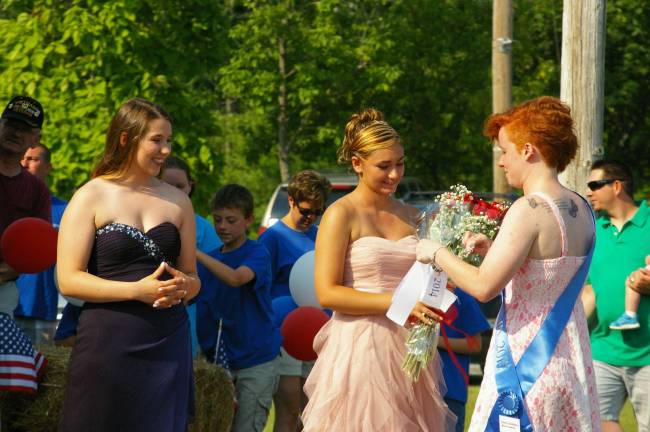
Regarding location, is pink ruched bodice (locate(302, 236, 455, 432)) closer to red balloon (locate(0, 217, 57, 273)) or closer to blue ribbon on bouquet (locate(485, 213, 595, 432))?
blue ribbon on bouquet (locate(485, 213, 595, 432))

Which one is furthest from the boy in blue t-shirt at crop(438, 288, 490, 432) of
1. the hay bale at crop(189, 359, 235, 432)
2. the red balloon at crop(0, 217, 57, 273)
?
the red balloon at crop(0, 217, 57, 273)

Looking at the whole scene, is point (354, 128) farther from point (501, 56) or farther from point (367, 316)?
point (501, 56)

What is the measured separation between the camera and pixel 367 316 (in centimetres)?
573

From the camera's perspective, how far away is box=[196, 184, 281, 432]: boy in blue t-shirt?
289 inches

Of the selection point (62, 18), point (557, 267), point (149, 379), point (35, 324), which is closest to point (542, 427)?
point (557, 267)

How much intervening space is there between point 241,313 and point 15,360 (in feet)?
5.60

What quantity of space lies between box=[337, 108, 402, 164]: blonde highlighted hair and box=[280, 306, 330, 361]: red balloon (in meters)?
1.30

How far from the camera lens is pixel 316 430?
5.68 m

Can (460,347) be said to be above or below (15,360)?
below

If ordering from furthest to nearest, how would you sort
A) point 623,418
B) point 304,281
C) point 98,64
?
point 98,64
point 623,418
point 304,281

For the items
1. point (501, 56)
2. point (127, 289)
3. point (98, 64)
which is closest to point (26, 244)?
point (127, 289)

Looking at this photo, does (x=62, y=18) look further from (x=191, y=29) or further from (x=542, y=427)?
(x=542, y=427)

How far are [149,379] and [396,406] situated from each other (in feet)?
3.91

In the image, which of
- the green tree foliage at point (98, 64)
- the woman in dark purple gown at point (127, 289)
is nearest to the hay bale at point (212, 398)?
the woman in dark purple gown at point (127, 289)
